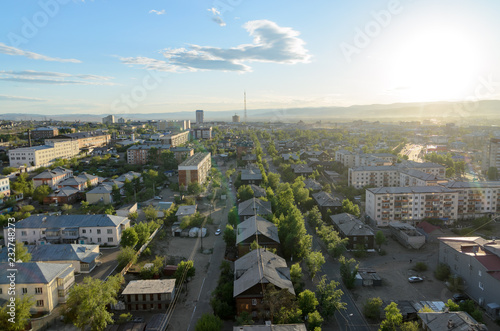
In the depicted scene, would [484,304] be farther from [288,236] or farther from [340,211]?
[340,211]

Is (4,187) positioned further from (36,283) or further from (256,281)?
A: (256,281)

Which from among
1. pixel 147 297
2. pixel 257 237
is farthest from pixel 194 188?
pixel 147 297

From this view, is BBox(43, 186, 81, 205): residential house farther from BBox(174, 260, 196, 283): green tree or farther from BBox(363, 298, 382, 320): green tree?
BBox(363, 298, 382, 320): green tree

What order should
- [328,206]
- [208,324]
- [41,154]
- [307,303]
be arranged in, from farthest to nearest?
[41,154] → [328,206] → [307,303] → [208,324]

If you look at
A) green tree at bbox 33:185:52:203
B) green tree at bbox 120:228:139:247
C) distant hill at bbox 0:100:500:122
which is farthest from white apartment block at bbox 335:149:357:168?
distant hill at bbox 0:100:500:122

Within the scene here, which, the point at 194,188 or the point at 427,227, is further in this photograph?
the point at 194,188

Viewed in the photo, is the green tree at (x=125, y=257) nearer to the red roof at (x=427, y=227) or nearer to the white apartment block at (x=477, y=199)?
the red roof at (x=427, y=227)
